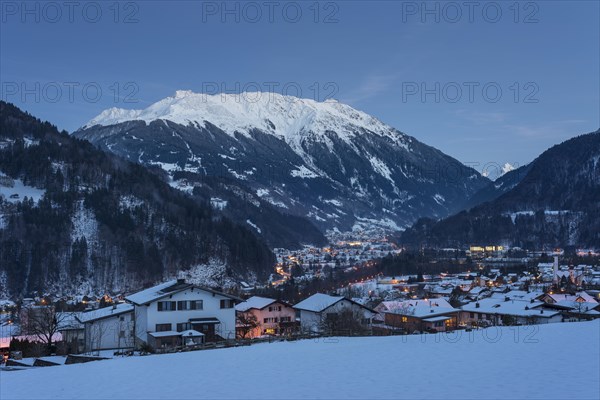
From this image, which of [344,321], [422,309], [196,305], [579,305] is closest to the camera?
[196,305]

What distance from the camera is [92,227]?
124125mm

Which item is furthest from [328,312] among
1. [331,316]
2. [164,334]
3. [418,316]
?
[164,334]

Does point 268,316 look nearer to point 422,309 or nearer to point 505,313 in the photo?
point 422,309

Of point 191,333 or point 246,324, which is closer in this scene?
point 191,333

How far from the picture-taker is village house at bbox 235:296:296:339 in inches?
2132

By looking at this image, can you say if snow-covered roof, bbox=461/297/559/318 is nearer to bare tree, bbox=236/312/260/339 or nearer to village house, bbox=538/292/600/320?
village house, bbox=538/292/600/320

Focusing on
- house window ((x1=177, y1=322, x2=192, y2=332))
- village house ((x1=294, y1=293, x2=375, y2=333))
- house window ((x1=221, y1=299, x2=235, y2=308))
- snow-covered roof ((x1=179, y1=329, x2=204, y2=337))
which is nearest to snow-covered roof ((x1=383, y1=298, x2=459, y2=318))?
village house ((x1=294, y1=293, x2=375, y2=333))

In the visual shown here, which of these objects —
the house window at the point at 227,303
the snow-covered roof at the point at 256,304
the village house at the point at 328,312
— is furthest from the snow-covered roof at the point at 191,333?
the snow-covered roof at the point at 256,304

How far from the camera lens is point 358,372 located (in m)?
17.9

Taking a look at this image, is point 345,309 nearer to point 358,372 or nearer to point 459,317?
point 459,317

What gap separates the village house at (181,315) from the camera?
39.2m

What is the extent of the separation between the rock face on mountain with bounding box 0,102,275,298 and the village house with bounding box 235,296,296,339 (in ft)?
182

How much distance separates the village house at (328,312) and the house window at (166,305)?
43.1ft

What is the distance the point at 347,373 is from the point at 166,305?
26.2m
